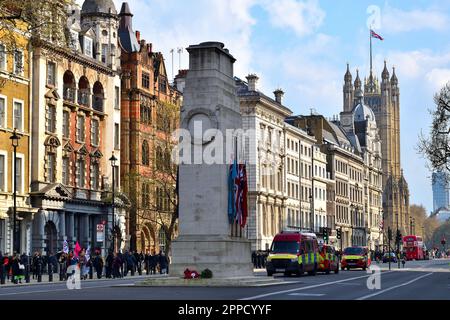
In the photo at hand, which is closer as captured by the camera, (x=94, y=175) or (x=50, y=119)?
(x=50, y=119)

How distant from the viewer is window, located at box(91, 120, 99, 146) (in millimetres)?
79000

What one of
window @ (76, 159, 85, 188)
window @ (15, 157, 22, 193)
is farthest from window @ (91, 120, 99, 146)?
window @ (15, 157, 22, 193)

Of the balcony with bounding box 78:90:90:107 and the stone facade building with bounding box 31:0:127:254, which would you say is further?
the balcony with bounding box 78:90:90:107

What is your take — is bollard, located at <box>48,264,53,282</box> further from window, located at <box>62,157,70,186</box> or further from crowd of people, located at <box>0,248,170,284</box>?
window, located at <box>62,157,70,186</box>

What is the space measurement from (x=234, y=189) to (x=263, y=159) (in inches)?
2594

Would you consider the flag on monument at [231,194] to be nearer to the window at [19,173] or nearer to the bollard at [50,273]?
the bollard at [50,273]

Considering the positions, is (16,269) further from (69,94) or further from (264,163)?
(264,163)

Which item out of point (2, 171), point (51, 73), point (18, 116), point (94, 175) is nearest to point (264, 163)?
point (94, 175)

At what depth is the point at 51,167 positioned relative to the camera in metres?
71.6

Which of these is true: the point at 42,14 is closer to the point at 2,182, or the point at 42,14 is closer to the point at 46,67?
the point at 2,182

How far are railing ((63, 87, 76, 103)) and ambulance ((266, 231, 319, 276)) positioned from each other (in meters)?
23.0

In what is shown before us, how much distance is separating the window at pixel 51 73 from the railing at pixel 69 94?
2300mm

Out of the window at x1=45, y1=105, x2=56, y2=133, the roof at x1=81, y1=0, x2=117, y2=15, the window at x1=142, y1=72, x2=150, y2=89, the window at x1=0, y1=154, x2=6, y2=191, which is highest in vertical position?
the roof at x1=81, y1=0, x2=117, y2=15

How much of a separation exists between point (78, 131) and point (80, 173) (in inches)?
128
